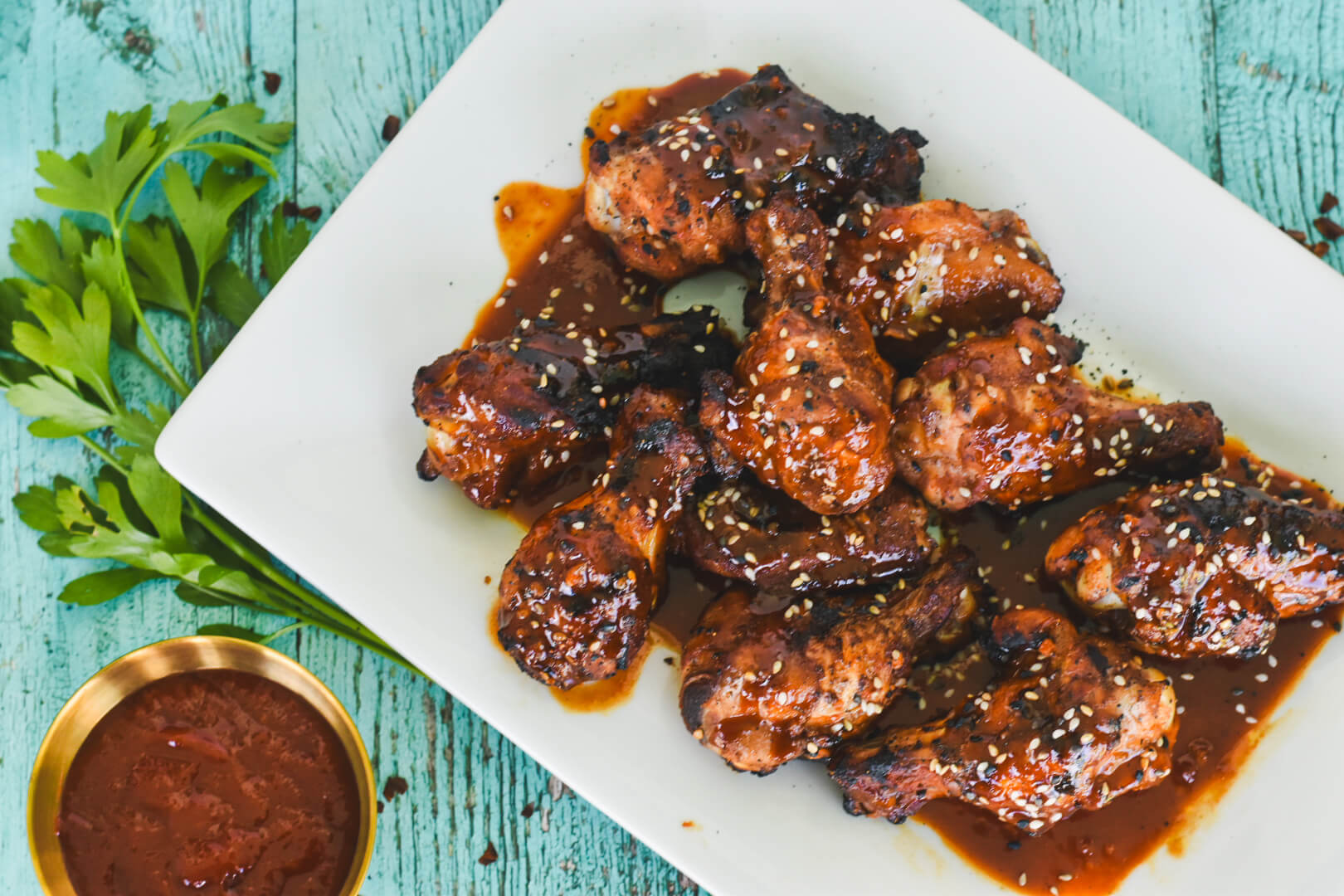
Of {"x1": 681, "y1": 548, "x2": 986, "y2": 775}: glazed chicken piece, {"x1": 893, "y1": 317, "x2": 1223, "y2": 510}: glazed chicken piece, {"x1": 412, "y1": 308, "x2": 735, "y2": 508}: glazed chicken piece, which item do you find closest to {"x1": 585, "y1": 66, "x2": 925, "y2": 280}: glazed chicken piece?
{"x1": 412, "y1": 308, "x2": 735, "y2": 508}: glazed chicken piece

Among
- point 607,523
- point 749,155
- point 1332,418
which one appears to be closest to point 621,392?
point 607,523

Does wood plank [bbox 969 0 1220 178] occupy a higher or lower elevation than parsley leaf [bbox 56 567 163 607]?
higher

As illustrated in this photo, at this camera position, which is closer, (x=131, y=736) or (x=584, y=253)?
(x=131, y=736)

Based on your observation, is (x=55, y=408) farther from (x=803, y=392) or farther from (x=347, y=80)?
(x=803, y=392)

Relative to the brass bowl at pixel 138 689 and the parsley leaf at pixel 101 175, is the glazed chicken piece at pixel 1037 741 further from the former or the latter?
the parsley leaf at pixel 101 175

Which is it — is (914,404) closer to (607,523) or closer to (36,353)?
(607,523)

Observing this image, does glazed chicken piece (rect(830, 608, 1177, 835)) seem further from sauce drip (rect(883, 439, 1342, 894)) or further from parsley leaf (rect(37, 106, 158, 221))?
parsley leaf (rect(37, 106, 158, 221))
